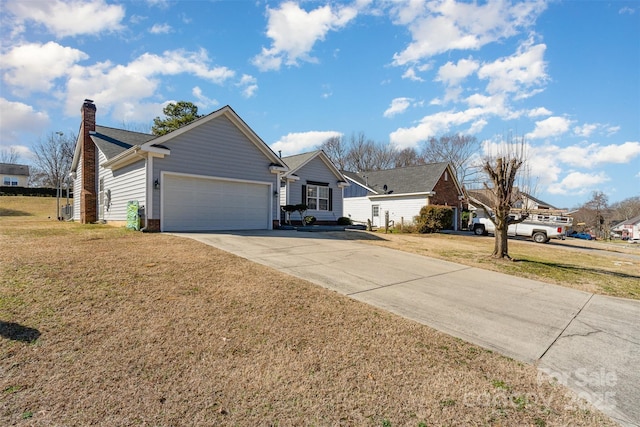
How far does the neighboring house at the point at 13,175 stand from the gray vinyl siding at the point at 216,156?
48.8m

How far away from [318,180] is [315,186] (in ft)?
1.50

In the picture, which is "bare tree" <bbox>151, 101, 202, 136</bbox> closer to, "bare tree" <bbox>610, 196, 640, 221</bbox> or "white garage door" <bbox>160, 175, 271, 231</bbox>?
"white garage door" <bbox>160, 175, 271, 231</bbox>

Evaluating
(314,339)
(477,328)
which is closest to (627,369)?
(477,328)

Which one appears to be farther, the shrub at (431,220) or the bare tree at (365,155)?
the bare tree at (365,155)

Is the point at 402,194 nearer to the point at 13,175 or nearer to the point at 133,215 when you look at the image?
the point at 133,215

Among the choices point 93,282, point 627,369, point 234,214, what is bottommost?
point 627,369

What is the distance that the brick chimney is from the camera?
1695 cm

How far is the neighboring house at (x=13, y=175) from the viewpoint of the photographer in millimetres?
43531

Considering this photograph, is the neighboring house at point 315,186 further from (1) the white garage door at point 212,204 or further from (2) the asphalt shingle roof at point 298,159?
(1) the white garage door at point 212,204

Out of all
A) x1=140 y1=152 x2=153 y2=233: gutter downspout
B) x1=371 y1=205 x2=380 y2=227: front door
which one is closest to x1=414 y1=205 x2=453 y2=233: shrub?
x1=371 y1=205 x2=380 y2=227: front door

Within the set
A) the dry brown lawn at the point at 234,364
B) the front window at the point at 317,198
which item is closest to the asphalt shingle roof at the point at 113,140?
the front window at the point at 317,198

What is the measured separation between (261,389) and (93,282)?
3904mm

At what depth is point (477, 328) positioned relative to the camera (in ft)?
14.5

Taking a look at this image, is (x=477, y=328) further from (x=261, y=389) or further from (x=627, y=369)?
(x=261, y=389)
